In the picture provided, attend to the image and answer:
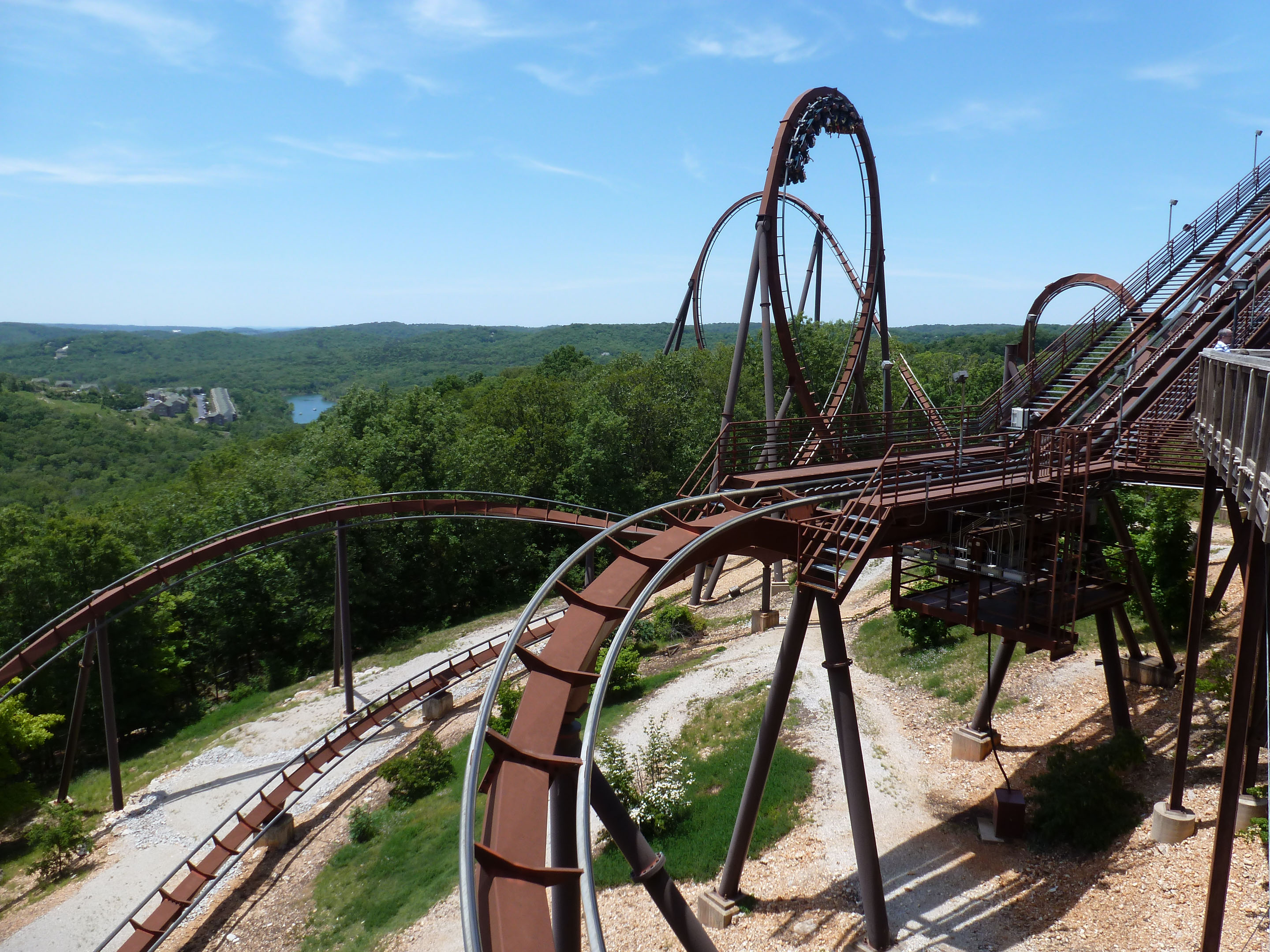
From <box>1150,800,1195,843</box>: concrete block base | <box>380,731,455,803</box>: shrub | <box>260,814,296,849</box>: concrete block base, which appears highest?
<box>1150,800,1195,843</box>: concrete block base

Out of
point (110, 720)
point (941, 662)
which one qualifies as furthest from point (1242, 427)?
point (110, 720)

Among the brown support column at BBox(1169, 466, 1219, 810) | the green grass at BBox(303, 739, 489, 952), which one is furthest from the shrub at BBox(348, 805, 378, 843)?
the brown support column at BBox(1169, 466, 1219, 810)

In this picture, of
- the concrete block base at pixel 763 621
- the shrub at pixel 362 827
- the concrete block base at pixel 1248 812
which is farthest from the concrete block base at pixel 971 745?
the shrub at pixel 362 827

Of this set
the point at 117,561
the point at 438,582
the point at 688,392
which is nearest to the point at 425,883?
the point at 117,561

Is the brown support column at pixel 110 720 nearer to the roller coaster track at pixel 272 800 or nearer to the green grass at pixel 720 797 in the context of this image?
the roller coaster track at pixel 272 800

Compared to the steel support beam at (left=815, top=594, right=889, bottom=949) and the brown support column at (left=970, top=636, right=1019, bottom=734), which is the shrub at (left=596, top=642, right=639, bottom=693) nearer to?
the brown support column at (left=970, top=636, right=1019, bottom=734)
